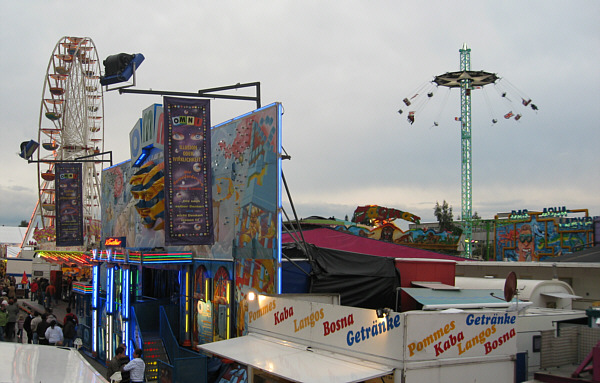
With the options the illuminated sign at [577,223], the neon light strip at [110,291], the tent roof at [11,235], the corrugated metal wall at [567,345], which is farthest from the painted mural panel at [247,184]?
the tent roof at [11,235]

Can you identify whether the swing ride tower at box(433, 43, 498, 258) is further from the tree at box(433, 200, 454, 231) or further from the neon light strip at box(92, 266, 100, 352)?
the neon light strip at box(92, 266, 100, 352)

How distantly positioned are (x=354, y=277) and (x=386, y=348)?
5.78 metres

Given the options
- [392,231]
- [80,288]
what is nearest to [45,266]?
[80,288]

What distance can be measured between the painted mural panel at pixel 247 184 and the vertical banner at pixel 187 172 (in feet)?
2.52

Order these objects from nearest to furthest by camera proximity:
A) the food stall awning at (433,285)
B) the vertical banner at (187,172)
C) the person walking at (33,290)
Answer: the food stall awning at (433,285) → the vertical banner at (187,172) → the person walking at (33,290)

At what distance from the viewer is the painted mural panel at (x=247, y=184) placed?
12258 millimetres

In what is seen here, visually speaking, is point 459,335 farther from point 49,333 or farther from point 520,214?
point 520,214

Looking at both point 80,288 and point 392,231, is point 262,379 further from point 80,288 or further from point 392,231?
point 392,231

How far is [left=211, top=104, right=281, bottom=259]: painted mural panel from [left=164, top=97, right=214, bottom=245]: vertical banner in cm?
77

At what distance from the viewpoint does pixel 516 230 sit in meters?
45.0

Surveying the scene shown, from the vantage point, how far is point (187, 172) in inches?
520

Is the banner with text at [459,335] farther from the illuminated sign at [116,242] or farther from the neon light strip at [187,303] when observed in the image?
the illuminated sign at [116,242]

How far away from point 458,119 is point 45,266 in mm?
41657

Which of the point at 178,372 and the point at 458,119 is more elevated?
the point at 458,119
